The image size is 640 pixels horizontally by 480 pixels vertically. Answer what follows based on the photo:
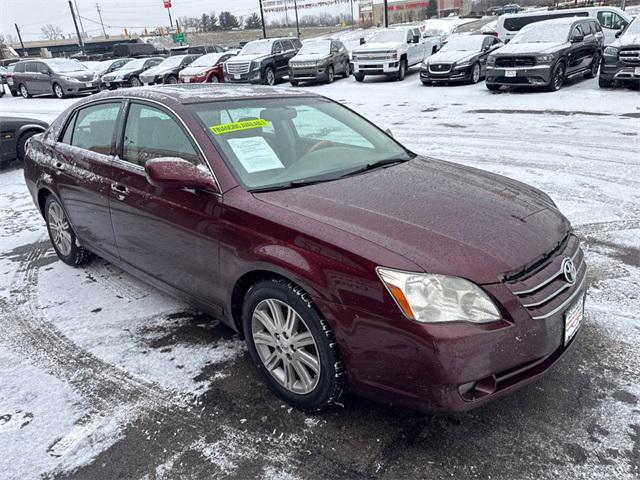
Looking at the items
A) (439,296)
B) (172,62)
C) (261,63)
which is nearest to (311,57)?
(261,63)

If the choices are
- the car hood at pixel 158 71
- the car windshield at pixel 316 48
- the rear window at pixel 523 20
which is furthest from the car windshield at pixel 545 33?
the car hood at pixel 158 71

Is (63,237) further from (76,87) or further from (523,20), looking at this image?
(523,20)

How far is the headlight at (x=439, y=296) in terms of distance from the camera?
84.7 inches

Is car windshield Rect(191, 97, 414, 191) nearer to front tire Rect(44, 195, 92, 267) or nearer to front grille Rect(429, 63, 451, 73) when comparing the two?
front tire Rect(44, 195, 92, 267)

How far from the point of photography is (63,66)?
22.5 metres

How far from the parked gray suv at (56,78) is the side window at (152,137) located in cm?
2113

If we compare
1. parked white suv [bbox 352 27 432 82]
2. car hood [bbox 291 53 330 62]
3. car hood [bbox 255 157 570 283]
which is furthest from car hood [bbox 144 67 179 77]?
car hood [bbox 255 157 570 283]

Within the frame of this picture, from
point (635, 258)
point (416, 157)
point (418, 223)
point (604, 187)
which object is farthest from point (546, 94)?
point (418, 223)

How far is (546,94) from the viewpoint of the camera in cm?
1271

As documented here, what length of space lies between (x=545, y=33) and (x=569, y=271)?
1334 cm

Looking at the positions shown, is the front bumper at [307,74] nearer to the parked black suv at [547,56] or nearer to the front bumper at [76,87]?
the parked black suv at [547,56]

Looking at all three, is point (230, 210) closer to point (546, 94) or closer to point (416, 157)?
point (416, 157)

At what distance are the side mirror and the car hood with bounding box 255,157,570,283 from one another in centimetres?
35

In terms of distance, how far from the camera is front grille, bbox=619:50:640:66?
11655 millimetres
